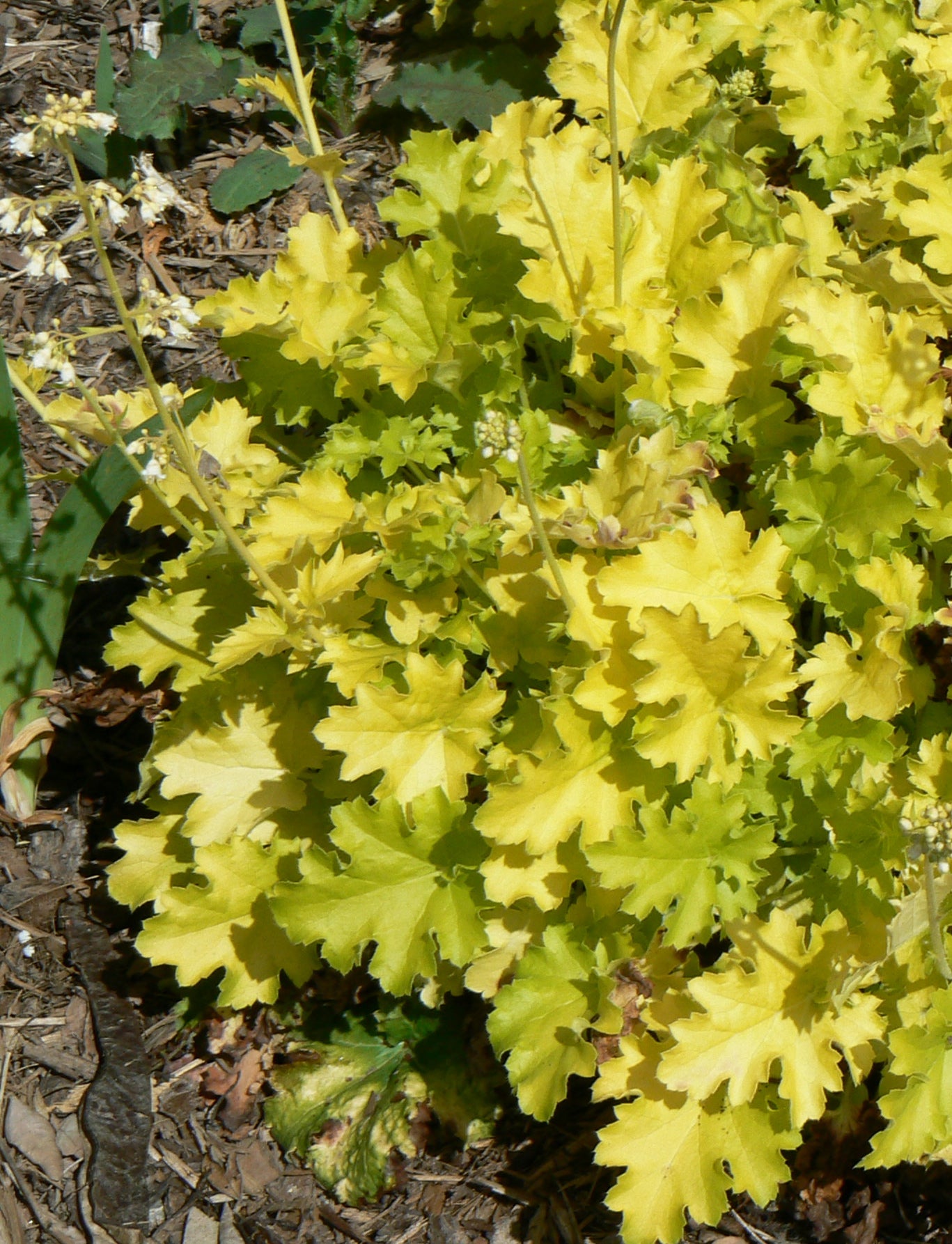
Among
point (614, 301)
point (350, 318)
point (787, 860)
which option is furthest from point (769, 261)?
point (787, 860)

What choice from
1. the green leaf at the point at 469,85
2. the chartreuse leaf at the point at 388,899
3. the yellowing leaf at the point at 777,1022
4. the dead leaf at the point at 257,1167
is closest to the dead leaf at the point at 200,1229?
the dead leaf at the point at 257,1167

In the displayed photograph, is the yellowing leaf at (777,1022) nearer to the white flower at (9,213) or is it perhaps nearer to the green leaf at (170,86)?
the white flower at (9,213)

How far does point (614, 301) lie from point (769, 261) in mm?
336

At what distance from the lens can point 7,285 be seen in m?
3.58

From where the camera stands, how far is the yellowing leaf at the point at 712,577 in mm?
2195

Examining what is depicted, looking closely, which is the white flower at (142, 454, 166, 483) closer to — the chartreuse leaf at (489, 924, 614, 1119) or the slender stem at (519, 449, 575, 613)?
the slender stem at (519, 449, 575, 613)

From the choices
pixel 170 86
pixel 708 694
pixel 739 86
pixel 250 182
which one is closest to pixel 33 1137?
pixel 708 694

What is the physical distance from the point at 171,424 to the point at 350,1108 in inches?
60.8

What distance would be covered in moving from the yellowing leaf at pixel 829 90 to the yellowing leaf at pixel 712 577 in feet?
4.23

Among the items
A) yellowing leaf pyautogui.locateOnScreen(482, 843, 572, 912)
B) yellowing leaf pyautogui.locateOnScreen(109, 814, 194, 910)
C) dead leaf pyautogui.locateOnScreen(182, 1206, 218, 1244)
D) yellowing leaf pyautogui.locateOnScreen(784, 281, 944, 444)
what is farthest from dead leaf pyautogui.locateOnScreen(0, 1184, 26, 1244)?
yellowing leaf pyautogui.locateOnScreen(784, 281, 944, 444)

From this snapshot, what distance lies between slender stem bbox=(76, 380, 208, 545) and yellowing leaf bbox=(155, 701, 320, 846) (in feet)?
1.27

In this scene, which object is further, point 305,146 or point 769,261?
point 305,146

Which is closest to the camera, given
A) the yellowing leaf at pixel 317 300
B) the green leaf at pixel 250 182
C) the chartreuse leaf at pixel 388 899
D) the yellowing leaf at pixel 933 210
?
the chartreuse leaf at pixel 388 899

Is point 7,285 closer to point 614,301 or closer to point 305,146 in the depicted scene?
point 305,146
